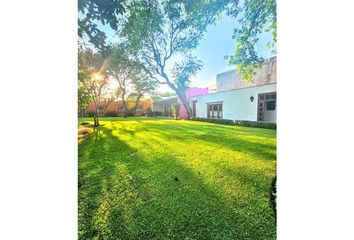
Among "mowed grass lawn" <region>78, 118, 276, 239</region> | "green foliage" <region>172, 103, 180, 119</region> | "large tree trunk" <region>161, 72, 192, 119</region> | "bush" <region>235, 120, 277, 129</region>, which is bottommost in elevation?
"mowed grass lawn" <region>78, 118, 276, 239</region>

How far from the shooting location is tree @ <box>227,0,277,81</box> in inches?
61.1

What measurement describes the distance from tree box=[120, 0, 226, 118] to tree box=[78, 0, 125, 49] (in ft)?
0.30

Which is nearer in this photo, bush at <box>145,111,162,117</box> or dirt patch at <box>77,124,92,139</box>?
dirt patch at <box>77,124,92,139</box>

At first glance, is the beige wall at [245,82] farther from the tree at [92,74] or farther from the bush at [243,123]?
the tree at [92,74]

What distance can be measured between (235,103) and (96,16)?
125cm

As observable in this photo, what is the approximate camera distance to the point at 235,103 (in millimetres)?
1823

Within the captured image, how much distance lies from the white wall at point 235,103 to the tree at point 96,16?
0.82m

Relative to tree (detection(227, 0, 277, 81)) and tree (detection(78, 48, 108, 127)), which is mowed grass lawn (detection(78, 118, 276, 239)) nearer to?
tree (detection(78, 48, 108, 127))

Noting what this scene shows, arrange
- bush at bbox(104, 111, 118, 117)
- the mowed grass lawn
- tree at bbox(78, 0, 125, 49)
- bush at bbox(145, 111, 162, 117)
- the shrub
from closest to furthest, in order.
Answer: the mowed grass lawn < tree at bbox(78, 0, 125, 49) < bush at bbox(104, 111, 118, 117) < bush at bbox(145, 111, 162, 117) < the shrub

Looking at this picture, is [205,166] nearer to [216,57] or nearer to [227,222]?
[227,222]

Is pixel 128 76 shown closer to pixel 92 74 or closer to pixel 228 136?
pixel 92 74

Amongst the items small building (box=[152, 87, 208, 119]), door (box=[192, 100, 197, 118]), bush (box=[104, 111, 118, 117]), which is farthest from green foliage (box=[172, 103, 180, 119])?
bush (box=[104, 111, 118, 117])

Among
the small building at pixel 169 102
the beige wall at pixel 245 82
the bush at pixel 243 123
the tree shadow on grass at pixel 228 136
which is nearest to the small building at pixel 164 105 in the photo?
the small building at pixel 169 102
